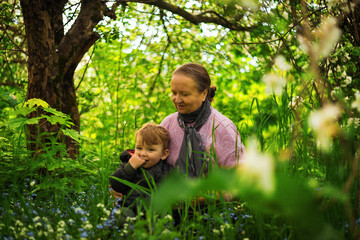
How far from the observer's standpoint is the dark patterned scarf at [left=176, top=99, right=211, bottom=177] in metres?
2.57

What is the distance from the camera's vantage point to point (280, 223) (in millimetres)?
1824

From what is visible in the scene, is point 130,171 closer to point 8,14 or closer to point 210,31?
point 8,14

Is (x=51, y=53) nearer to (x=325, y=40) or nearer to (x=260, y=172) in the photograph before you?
(x=325, y=40)

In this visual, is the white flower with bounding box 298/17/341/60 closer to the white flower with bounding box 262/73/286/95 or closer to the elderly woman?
the white flower with bounding box 262/73/286/95

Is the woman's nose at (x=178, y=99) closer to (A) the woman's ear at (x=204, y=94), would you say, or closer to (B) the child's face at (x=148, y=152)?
(A) the woman's ear at (x=204, y=94)

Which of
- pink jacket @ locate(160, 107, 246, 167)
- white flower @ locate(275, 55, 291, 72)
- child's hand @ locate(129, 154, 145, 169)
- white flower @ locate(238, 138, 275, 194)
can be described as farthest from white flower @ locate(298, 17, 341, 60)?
child's hand @ locate(129, 154, 145, 169)

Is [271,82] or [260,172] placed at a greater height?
[271,82]

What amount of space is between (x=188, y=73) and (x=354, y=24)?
4.11ft

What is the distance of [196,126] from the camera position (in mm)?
2852

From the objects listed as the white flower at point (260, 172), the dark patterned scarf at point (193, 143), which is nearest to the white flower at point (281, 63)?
the dark patterned scarf at point (193, 143)

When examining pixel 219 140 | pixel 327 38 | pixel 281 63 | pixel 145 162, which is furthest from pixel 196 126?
pixel 327 38

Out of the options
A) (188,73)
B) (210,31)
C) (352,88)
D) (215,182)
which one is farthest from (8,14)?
(215,182)

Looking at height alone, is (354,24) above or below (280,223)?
above

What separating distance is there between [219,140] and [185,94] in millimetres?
472
